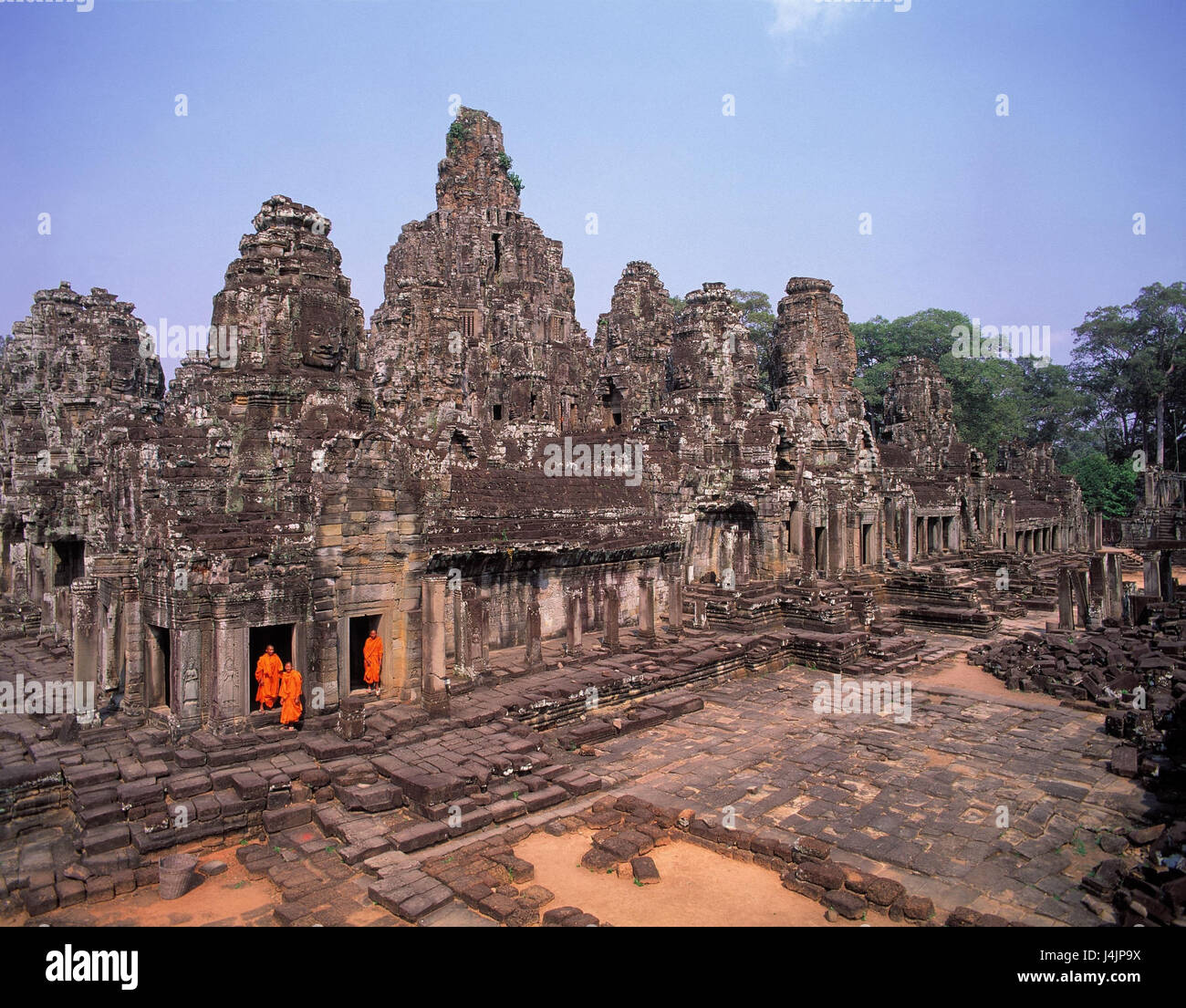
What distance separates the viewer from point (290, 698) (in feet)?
33.9

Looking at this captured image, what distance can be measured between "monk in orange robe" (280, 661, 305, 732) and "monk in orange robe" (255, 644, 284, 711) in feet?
0.36

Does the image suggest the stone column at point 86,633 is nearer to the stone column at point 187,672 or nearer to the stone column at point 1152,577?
the stone column at point 187,672

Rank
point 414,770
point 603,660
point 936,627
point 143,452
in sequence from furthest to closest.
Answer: point 936,627
point 603,660
point 143,452
point 414,770

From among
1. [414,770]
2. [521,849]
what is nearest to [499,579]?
[414,770]

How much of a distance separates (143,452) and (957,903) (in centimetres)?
1242

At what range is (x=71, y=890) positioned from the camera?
7051mm

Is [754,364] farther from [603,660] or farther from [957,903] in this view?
[957,903]

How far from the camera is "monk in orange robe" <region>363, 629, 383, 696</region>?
11.8 metres

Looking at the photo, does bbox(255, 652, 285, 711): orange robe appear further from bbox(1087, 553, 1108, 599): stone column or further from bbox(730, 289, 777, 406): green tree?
bbox(730, 289, 777, 406): green tree

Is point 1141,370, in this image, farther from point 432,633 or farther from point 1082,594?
point 432,633

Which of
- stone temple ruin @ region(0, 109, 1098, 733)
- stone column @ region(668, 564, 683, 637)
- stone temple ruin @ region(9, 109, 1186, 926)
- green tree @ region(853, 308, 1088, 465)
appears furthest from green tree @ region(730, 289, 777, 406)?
stone column @ region(668, 564, 683, 637)

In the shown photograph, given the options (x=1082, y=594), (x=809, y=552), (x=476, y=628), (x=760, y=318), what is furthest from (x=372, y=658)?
(x=760, y=318)

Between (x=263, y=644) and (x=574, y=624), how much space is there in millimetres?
6024

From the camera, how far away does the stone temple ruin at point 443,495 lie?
36.7 feet
